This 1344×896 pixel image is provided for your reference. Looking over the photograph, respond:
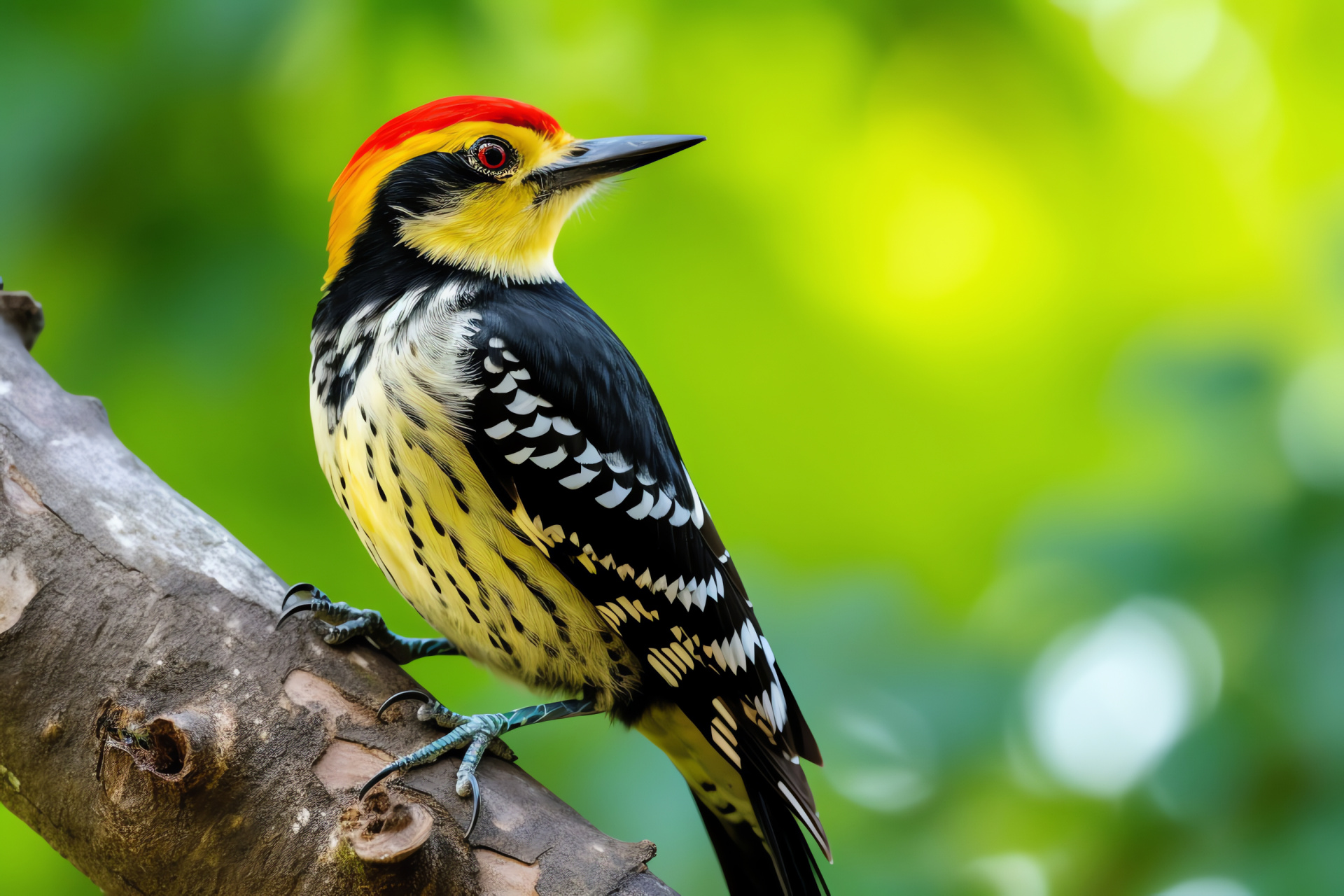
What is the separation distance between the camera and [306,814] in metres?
1.40

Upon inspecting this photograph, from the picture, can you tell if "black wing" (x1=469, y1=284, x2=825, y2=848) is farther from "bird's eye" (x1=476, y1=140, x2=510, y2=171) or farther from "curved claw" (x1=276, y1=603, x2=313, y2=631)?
"curved claw" (x1=276, y1=603, x2=313, y2=631)

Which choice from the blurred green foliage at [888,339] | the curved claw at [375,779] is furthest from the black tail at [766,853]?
the curved claw at [375,779]

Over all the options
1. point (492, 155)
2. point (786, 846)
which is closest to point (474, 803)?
point (786, 846)

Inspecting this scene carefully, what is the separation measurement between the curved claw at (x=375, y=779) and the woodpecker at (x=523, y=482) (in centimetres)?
1

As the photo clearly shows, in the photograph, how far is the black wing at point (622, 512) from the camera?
1.69m

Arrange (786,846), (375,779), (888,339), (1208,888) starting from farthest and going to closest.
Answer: (888,339) < (1208,888) < (786,846) < (375,779)

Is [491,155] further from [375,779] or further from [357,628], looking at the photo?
[375,779]

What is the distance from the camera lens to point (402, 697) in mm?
1592

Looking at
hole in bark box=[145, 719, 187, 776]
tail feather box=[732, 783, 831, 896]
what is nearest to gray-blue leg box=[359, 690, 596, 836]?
hole in bark box=[145, 719, 187, 776]

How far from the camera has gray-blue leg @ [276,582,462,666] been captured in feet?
5.35

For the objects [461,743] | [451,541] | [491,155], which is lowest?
[461,743]

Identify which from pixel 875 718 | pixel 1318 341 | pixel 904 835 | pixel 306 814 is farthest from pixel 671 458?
pixel 1318 341

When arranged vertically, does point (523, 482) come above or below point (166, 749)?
above

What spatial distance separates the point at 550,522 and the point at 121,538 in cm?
77
